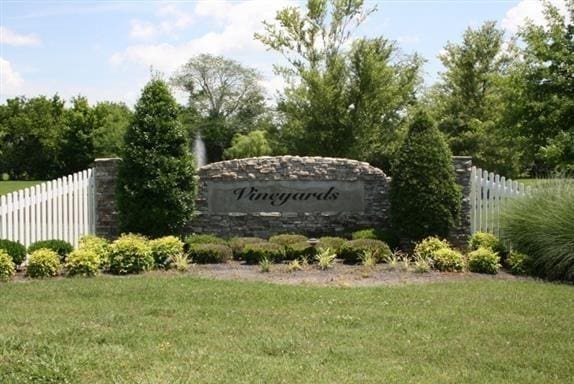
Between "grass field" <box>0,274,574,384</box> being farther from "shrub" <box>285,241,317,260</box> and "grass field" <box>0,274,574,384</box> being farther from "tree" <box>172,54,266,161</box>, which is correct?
"tree" <box>172,54,266,161</box>

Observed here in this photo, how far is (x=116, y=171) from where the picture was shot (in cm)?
1338

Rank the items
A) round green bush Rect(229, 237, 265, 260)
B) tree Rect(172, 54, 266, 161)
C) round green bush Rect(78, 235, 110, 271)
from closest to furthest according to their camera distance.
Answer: round green bush Rect(78, 235, 110, 271)
round green bush Rect(229, 237, 265, 260)
tree Rect(172, 54, 266, 161)

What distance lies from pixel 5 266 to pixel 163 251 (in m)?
2.55

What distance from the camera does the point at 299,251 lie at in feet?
37.3

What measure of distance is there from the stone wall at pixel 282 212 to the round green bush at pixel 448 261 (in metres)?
2.78

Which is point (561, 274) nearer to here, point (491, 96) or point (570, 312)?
point (570, 312)

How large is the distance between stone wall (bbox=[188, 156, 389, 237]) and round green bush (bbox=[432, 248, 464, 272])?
2769mm

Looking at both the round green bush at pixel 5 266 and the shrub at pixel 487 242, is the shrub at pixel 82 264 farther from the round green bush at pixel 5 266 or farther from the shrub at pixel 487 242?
the shrub at pixel 487 242

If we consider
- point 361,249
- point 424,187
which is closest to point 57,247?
point 361,249

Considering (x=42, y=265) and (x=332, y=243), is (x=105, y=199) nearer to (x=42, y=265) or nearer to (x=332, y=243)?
(x=42, y=265)

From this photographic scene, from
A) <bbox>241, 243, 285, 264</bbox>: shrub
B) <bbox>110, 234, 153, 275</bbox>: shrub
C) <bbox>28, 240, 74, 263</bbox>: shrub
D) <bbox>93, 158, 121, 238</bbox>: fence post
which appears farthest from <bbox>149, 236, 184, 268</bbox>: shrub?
<bbox>93, 158, 121, 238</bbox>: fence post

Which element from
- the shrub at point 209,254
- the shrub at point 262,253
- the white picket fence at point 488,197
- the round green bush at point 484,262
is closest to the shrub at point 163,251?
the shrub at point 209,254

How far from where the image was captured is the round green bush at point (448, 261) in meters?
10.5

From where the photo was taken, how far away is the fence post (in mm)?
13430
